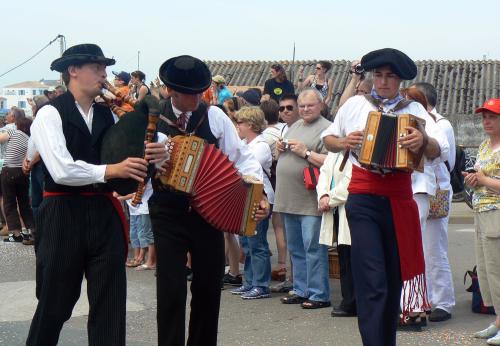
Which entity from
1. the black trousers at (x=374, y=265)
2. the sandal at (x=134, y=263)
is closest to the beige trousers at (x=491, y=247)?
the black trousers at (x=374, y=265)

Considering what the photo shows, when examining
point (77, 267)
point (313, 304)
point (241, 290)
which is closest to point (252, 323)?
point (313, 304)

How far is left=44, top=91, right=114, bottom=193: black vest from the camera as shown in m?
5.29

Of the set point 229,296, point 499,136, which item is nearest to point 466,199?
point 229,296

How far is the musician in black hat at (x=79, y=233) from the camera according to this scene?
17.5 feet

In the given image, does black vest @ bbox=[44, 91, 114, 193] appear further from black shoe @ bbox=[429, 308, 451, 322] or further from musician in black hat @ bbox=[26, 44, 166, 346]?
black shoe @ bbox=[429, 308, 451, 322]

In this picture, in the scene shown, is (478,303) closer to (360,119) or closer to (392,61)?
(360,119)

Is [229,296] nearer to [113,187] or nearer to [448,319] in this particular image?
[448,319]

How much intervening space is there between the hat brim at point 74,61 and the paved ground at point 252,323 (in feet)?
8.65

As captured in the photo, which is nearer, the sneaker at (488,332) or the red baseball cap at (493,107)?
the red baseball cap at (493,107)

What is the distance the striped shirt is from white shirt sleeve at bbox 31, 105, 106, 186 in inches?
323

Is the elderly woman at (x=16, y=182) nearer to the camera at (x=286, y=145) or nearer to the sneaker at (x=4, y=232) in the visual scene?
the sneaker at (x=4, y=232)

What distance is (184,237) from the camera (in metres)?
5.87

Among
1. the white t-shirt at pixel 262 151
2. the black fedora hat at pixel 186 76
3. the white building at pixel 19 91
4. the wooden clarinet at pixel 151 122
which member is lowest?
the white t-shirt at pixel 262 151

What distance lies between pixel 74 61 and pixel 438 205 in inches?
156
